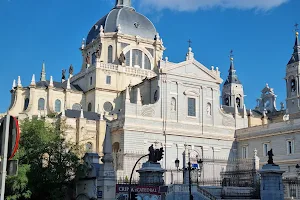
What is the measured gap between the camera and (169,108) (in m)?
55.6

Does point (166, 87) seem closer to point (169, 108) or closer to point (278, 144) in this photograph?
point (169, 108)

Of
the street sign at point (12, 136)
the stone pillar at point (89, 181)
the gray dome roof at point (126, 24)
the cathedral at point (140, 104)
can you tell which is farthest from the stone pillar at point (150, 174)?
the gray dome roof at point (126, 24)

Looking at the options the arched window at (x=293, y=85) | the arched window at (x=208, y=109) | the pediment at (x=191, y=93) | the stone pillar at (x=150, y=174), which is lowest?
the stone pillar at (x=150, y=174)

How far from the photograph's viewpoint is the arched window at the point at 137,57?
69.7 m

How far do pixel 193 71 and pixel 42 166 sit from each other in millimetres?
31965

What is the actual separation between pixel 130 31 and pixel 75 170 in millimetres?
45158

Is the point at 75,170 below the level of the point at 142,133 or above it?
below

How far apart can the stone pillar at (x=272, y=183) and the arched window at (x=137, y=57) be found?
4404 cm

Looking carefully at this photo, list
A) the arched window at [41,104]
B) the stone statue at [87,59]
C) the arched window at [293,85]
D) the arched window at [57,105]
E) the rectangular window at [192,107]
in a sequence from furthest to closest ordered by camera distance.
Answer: the arched window at [293,85], the stone statue at [87,59], the arched window at [57,105], the arched window at [41,104], the rectangular window at [192,107]

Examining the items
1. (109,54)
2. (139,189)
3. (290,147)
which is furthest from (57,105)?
(139,189)

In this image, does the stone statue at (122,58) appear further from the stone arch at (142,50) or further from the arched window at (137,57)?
the arched window at (137,57)

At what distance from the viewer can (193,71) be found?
5859 cm

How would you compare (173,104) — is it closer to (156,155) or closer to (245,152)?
(245,152)

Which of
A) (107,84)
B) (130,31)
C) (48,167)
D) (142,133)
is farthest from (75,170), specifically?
(130,31)
